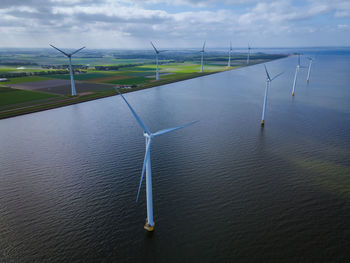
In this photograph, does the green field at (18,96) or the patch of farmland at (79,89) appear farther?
the patch of farmland at (79,89)

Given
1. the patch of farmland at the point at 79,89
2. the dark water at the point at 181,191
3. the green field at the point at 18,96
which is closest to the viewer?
the dark water at the point at 181,191

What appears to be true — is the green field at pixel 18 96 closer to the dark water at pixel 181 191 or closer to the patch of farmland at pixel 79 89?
the patch of farmland at pixel 79 89

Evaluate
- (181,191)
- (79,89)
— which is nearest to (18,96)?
(79,89)

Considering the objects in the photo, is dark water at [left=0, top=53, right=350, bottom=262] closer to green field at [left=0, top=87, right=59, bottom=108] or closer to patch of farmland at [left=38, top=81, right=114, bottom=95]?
green field at [left=0, top=87, right=59, bottom=108]

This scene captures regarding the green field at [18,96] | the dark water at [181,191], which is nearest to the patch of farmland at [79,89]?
the green field at [18,96]

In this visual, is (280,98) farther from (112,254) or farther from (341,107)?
(112,254)

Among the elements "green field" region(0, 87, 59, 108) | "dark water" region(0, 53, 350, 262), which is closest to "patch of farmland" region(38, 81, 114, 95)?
"green field" region(0, 87, 59, 108)

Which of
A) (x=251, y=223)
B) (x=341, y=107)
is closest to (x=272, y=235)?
(x=251, y=223)

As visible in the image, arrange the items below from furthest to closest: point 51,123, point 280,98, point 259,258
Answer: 1. point 280,98
2. point 51,123
3. point 259,258
